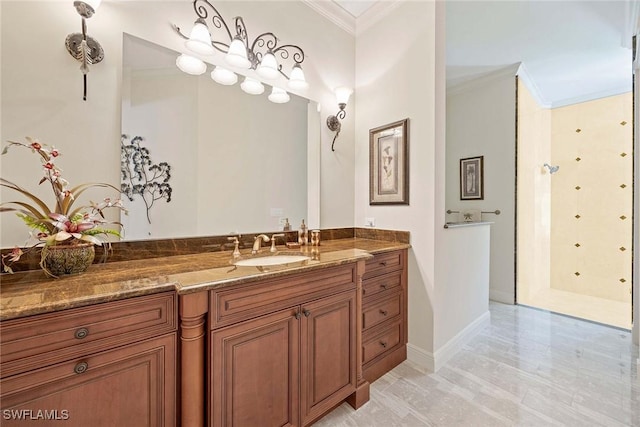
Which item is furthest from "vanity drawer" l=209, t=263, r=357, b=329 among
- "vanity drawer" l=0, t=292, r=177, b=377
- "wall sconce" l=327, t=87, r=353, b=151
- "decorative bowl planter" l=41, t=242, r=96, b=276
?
"wall sconce" l=327, t=87, r=353, b=151

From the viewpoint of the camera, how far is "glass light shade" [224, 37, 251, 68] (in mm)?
1708

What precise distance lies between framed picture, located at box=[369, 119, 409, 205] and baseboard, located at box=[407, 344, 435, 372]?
1191 millimetres

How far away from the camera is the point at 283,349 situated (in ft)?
4.08

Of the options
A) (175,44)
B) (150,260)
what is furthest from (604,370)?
(175,44)

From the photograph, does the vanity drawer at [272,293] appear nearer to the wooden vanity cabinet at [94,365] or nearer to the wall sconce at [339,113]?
the wooden vanity cabinet at [94,365]

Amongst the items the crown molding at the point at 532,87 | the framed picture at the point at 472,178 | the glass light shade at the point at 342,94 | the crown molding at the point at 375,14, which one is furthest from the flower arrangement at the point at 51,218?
the crown molding at the point at 532,87

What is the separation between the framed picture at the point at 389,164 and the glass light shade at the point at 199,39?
1.48 metres

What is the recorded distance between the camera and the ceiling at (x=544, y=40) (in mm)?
2332

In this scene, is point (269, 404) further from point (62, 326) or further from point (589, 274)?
point (589, 274)

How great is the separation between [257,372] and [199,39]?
186cm

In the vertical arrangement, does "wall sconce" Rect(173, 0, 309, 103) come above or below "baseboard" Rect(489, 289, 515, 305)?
above

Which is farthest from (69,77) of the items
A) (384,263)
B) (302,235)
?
(384,263)

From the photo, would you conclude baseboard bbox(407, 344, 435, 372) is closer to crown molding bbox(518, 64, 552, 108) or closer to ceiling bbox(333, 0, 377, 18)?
ceiling bbox(333, 0, 377, 18)

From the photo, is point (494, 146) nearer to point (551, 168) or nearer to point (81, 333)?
point (551, 168)
